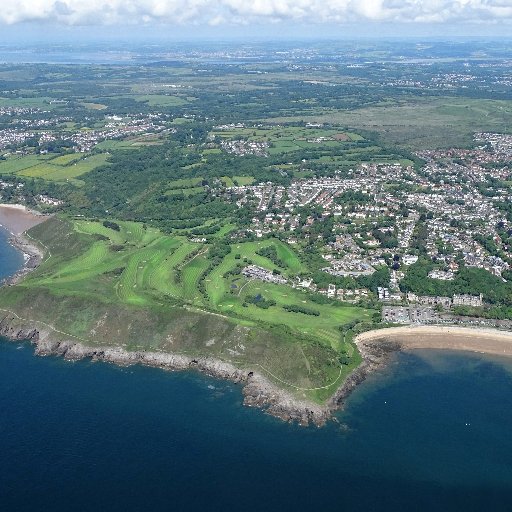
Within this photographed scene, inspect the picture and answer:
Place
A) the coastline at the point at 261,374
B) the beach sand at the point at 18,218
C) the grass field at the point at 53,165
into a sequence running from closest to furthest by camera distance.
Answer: the coastline at the point at 261,374 < the beach sand at the point at 18,218 < the grass field at the point at 53,165

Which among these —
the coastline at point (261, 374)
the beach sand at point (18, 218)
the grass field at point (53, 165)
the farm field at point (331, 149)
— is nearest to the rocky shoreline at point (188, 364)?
the coastline at point (261, 374)

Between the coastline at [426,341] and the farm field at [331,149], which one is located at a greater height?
the farm field at [331,149]

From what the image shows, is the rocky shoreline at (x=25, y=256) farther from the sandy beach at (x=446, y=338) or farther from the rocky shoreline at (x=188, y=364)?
the sandy beach at (x=446, y=338)


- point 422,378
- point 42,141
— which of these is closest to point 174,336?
point 422,378

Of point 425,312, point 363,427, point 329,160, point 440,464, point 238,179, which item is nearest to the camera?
point 440,464

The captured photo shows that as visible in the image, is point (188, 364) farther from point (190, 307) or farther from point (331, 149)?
point (331, 149)

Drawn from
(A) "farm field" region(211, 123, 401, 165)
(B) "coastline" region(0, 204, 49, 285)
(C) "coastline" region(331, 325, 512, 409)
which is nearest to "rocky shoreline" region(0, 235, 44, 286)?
(B) "coastline" region(0, 204, 49, 285)

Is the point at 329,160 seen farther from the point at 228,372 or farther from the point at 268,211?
the point at 228,372

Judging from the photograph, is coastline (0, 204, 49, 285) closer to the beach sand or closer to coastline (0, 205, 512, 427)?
the beach sand
